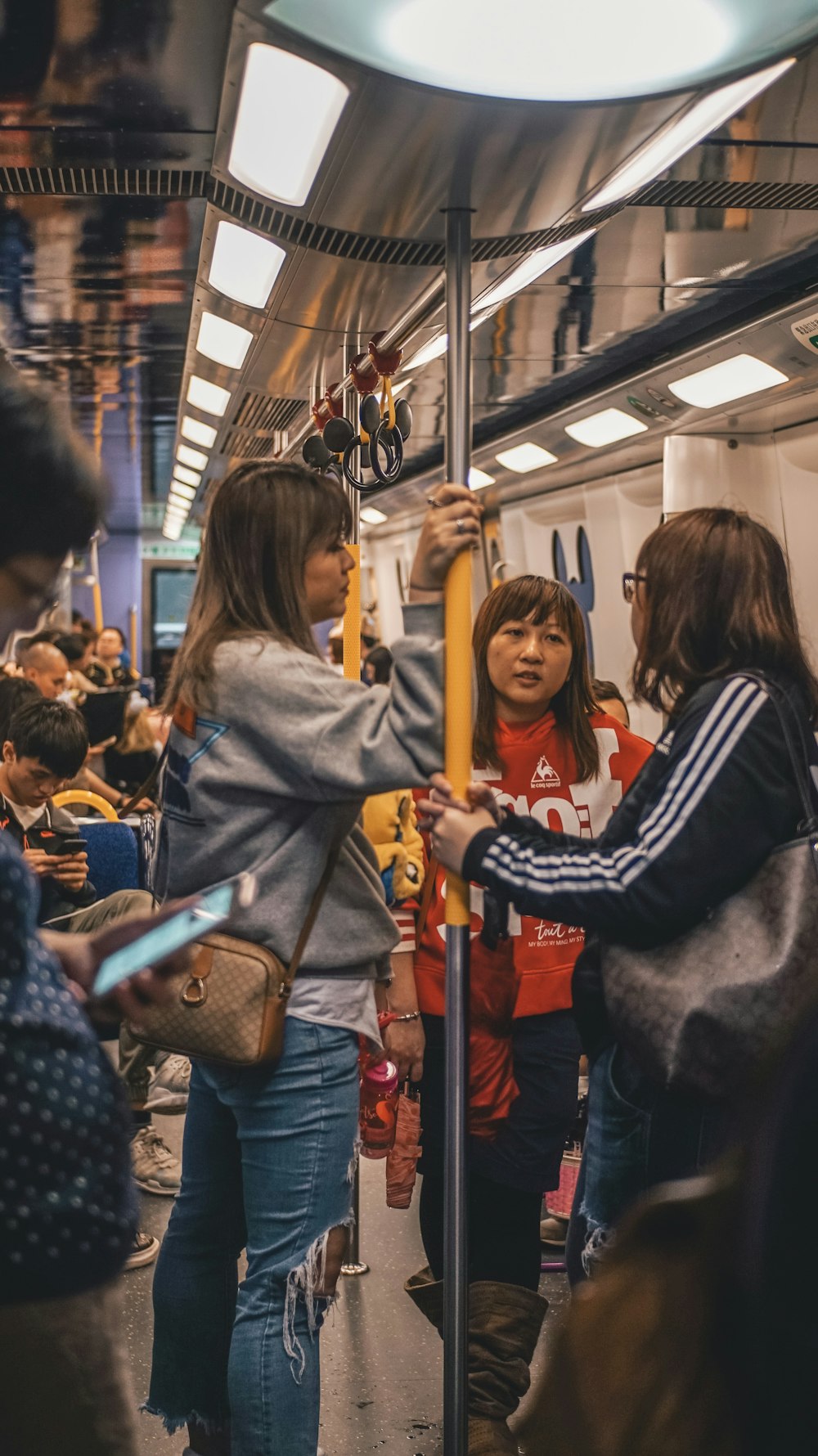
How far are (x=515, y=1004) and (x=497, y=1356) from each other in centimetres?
67

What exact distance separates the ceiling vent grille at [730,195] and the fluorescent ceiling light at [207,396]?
2.92 m

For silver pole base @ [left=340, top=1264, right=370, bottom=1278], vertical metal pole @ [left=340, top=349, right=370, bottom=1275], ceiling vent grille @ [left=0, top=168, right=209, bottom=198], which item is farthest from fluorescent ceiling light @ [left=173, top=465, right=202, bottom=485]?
silver pole base @ [left=340, top=1264, right=370, bottom=1278]

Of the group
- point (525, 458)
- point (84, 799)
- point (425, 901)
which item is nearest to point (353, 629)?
point (425, 901)

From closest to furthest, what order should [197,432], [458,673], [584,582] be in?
1. [458,673]
2. [197,432]
3. [584,582]

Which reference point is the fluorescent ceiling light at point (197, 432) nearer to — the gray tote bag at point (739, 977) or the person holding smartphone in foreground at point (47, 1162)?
the gray tote bag at point (739, 977)

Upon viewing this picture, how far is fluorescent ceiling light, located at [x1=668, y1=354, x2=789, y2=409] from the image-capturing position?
491 centimetres

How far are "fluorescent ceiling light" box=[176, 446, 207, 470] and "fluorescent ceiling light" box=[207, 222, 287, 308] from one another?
4.60 metres

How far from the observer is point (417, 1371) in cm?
304

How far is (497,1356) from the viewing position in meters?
2.55

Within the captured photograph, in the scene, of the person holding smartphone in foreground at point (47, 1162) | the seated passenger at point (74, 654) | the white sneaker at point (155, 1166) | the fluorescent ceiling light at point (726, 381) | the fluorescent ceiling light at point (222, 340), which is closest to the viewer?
the person holding smartphone in foreground at point (47, 1162)

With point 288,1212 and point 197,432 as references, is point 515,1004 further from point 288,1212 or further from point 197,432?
point 197,432

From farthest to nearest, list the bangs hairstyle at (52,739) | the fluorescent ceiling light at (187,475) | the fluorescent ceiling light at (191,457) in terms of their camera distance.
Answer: the fluorescent ceiling light at (187,475)
the fluorescent ceiling light at (191,457)
the bangs hairstyle at (52,739)

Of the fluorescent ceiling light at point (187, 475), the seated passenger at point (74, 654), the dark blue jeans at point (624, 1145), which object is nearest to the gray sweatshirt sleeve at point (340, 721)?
the dark blue jeans at point (624, 1145)

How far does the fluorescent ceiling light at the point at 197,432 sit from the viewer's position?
7.47 meters
